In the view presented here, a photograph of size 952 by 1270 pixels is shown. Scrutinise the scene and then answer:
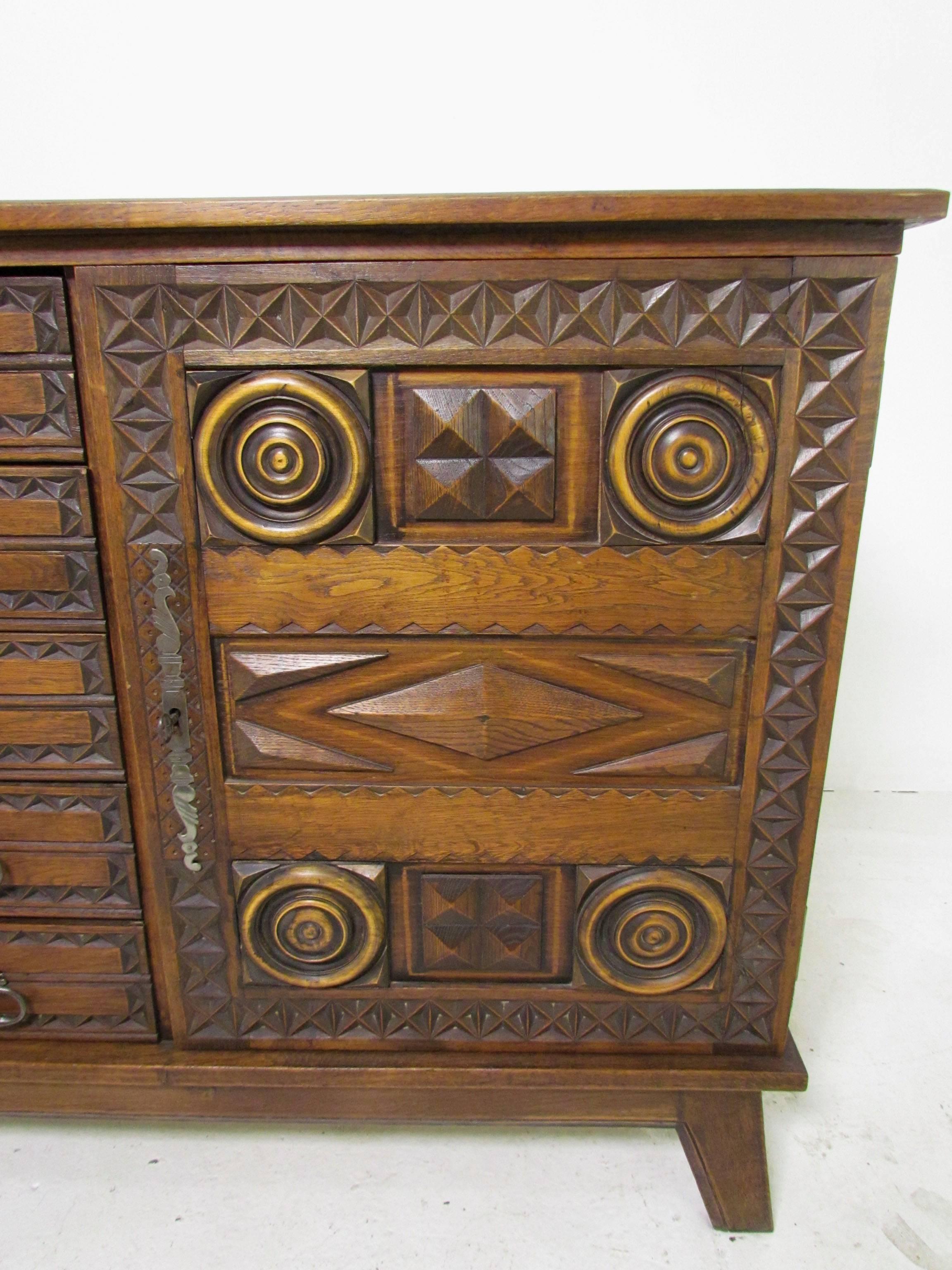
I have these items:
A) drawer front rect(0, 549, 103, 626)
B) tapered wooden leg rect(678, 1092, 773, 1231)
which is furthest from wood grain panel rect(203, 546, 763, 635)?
tapered wooden leg rect(678, 1092, 773, 1231)

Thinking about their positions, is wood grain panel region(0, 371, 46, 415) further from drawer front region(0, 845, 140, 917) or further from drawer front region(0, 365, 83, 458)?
drawer front region(0, 845, 140, 917)

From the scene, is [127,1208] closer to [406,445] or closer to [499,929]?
[499,929]

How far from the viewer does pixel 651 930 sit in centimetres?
121

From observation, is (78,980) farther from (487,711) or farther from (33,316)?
(33,316)

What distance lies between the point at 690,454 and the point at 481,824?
0.60 m

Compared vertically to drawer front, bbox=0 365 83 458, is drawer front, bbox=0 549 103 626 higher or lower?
lower

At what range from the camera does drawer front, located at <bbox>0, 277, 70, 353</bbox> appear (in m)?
1.03

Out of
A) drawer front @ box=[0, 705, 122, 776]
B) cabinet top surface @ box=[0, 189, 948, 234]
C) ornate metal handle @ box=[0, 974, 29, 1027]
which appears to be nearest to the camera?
cabinet top surface @ box=[0, 189, 948, 234]

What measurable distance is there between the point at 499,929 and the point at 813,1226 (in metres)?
0.68

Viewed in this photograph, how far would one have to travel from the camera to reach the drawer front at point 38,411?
41.4 inches

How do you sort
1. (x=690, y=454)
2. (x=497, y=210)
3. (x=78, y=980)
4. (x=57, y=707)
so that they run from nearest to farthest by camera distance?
(x=497, y=210), (x=690, y=454), (x=57, y=707), (x=78, y=980)

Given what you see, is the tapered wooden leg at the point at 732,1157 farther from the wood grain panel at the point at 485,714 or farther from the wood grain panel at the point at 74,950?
the wood grain panel at the point at 74,950

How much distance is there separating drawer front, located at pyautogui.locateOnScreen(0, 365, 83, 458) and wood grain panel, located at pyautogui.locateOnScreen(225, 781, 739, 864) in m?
0.54

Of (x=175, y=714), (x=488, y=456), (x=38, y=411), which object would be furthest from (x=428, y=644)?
(x=38, y=411)
